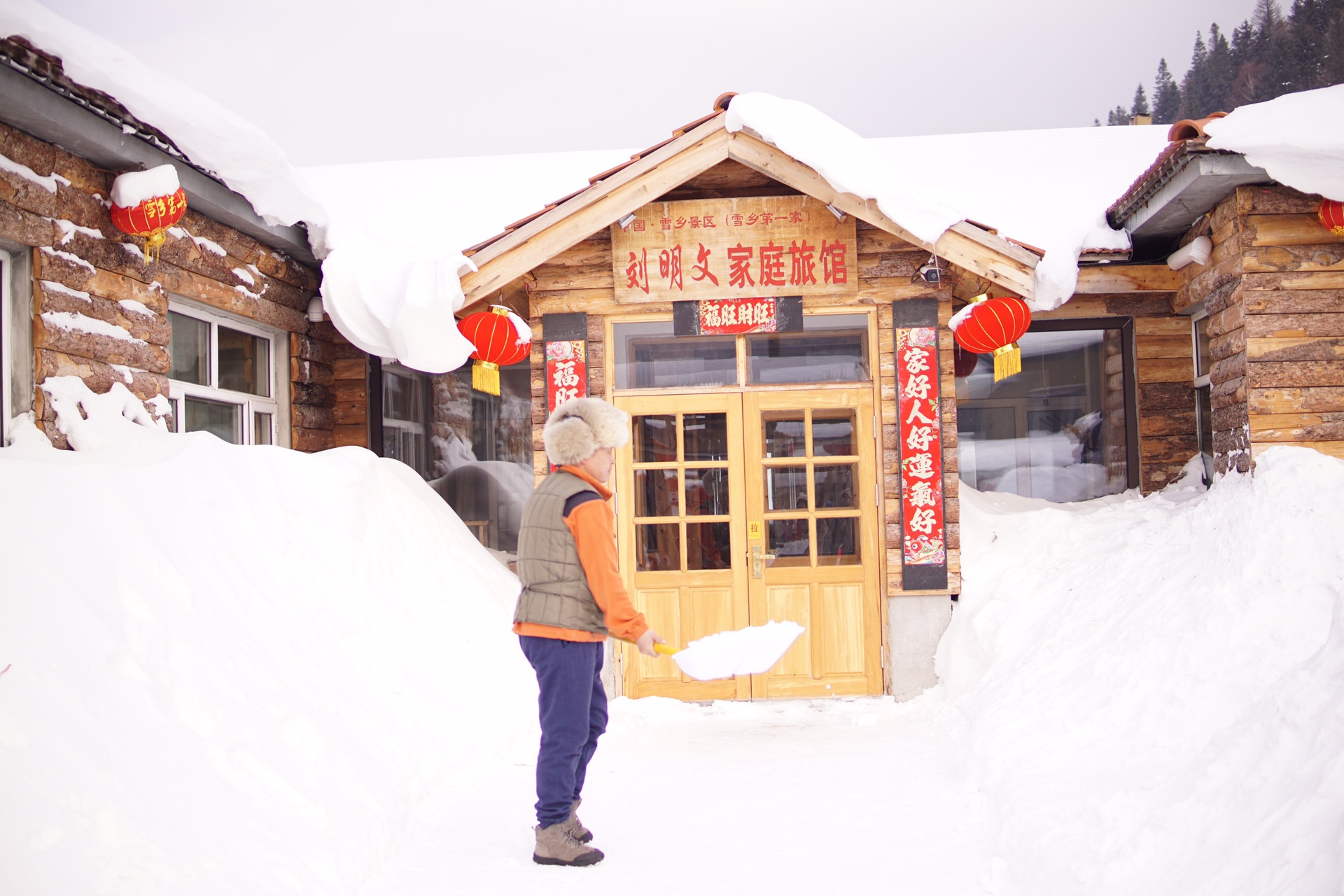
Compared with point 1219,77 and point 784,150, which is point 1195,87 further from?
point 784,150

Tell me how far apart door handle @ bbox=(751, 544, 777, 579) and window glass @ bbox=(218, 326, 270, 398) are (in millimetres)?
4103

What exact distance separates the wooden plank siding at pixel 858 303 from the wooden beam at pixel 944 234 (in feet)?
1.31

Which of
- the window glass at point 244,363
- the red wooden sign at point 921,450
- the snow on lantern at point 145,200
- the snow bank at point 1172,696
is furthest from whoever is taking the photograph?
the window glass at point 244,363

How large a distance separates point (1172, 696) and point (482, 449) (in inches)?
254

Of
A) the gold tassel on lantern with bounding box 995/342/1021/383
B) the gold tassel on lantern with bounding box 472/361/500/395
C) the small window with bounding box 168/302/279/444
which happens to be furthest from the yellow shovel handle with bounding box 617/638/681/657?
the small window with bounding box 168/302/279/444

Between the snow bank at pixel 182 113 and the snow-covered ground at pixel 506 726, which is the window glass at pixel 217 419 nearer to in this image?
the snow-covered ground at pixel 506 726

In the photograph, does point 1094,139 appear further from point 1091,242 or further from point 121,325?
point 121,325

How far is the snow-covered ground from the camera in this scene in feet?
9.74

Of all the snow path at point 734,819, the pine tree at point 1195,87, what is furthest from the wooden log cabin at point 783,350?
the pine tree at point 1195,87

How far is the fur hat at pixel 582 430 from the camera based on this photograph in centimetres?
396

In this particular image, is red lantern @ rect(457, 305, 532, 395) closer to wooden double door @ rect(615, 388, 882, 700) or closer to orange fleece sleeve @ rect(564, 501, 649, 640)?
wooden double door @ rect(615, 388, 882, 700)

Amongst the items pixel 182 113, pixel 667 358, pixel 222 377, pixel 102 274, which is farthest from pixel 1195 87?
pixel 102 274

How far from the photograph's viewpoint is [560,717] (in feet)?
12.3

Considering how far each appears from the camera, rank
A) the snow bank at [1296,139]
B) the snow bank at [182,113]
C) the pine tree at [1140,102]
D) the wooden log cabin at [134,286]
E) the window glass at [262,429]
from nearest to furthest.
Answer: the snow bank at [182,113] < the wooden log cabin at [134,286] < the snow bank at [1296,139] < the window glass at [262,429] < the pine tree at [1140,102]
